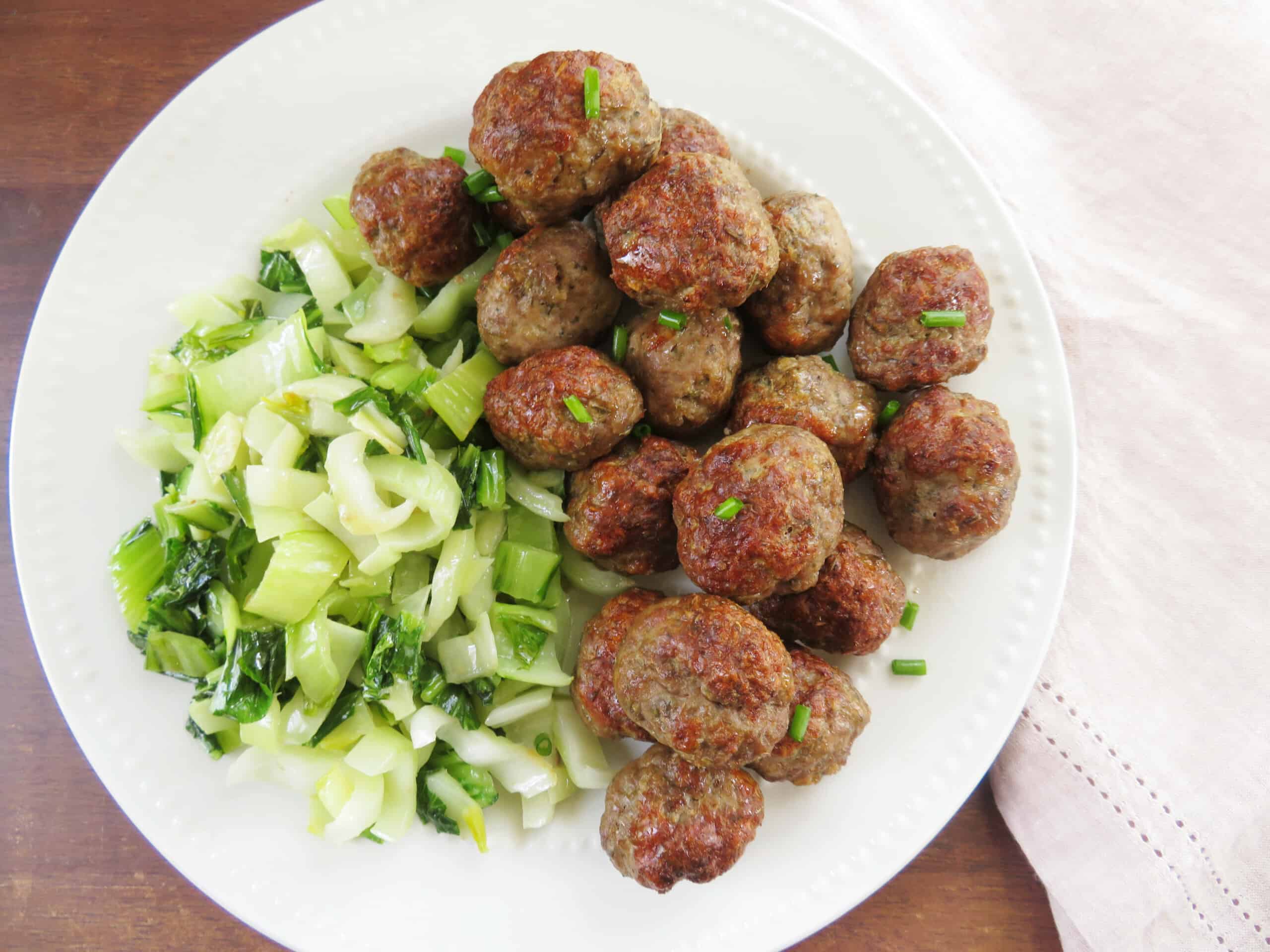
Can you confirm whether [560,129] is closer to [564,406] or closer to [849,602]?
[564,406]

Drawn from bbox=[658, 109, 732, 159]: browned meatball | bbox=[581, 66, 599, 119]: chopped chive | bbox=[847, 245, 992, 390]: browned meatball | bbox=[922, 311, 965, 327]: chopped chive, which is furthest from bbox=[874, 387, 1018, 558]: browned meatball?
bbox=[581, 66, 599, 119]: chopped chive

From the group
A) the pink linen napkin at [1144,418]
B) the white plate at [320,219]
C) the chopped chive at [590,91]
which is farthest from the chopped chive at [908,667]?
the chopped chive at [590,91]

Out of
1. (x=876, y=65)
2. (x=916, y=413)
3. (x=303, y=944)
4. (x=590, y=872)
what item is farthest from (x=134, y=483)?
(x=876, y=65)

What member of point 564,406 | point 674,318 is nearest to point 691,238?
point 674,318

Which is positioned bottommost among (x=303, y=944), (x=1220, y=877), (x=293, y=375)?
(x=303, y=944)

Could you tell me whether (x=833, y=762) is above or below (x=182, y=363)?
above

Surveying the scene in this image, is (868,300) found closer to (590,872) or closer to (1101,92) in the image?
(1101,92)

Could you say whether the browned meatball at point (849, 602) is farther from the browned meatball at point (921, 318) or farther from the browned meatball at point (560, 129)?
the browned meatball at point (560, 129)
